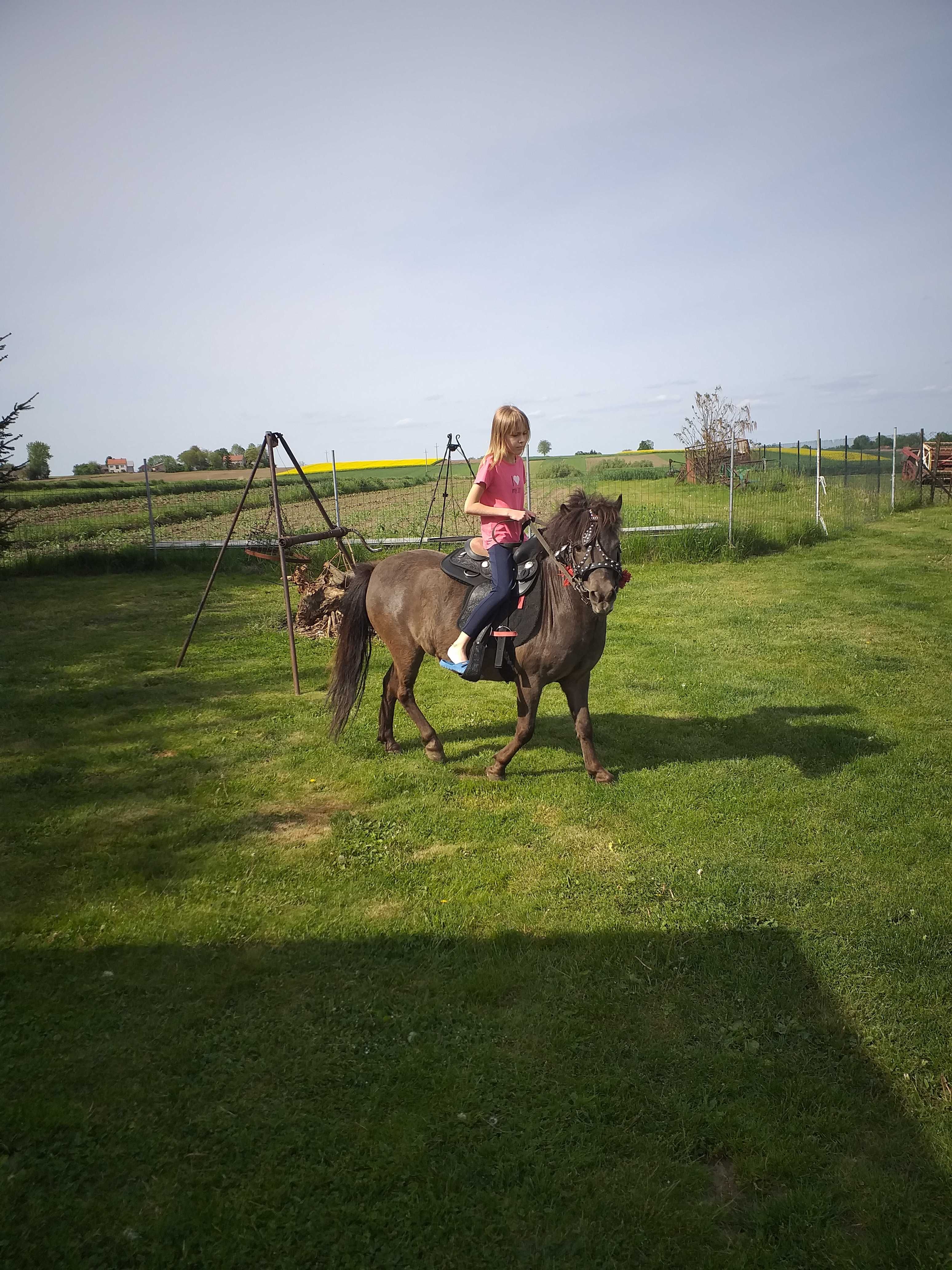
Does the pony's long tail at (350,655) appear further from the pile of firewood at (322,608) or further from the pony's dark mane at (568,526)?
the pile of firewood at (322,608)

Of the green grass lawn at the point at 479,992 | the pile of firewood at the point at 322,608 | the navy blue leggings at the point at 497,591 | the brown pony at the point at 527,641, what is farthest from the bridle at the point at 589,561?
the pile of firewood at the point at 322,608

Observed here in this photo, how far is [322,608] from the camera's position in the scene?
10969 mm

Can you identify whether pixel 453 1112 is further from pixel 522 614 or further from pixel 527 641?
pixel 522 614

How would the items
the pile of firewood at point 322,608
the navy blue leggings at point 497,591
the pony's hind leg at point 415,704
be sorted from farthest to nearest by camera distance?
the pile of firewood at point 322,608
the pony's hind leg at point 415,704
the navy blue leggings at point 497,591

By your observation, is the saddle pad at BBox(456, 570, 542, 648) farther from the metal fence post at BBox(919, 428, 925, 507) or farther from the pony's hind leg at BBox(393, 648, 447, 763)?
the metal fence post at BBox(919, 428, 925, 507)

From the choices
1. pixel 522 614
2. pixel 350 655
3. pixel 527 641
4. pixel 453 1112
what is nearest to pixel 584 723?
pixel 527 641

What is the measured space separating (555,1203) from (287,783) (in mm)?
3828

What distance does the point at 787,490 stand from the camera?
61.5ft

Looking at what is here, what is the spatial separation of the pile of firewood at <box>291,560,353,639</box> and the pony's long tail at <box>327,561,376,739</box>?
4152 millimetres

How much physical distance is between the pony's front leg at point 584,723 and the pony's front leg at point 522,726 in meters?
0.26

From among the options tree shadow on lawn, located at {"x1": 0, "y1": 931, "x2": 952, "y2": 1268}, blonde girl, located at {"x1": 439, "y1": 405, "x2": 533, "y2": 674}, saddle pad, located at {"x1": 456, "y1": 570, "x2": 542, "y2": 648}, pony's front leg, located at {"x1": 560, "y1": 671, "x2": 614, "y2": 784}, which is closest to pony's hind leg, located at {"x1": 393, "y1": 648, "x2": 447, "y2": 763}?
blonde girl, located at {"x1": 439, "y1": 405, "x2": 533, "y2": 674}

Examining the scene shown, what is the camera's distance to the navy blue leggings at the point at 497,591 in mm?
5324

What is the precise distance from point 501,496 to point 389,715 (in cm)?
230

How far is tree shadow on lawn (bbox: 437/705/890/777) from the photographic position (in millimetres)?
6047
